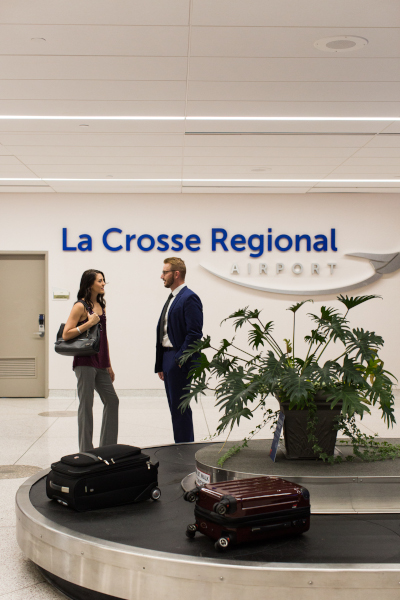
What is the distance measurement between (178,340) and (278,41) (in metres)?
2.42

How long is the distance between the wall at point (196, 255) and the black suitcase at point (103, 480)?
6699 millimetres

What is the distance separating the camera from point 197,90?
552cm

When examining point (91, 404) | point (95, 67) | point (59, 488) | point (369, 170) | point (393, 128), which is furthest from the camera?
point (369, 170)

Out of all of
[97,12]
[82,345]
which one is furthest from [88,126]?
[82,345]

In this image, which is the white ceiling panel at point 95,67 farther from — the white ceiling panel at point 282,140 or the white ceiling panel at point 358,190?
the white ceiling panel at point 358,190

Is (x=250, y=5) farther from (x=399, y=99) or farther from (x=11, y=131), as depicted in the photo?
(x=11, y=131)

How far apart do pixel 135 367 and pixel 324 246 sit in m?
3.71

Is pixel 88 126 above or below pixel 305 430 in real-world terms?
above

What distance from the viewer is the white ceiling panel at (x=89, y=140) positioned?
6965 mm

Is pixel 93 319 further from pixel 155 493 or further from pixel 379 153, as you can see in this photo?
pixel 379 153

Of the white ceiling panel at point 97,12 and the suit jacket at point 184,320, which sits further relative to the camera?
the suit jacket at point 184,320

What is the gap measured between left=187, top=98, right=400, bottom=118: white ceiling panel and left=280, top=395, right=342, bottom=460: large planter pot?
10.8ft

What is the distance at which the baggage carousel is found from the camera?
2.53m

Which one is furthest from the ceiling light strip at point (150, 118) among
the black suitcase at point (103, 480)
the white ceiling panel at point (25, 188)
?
the black suitcase at point (103, 480)
